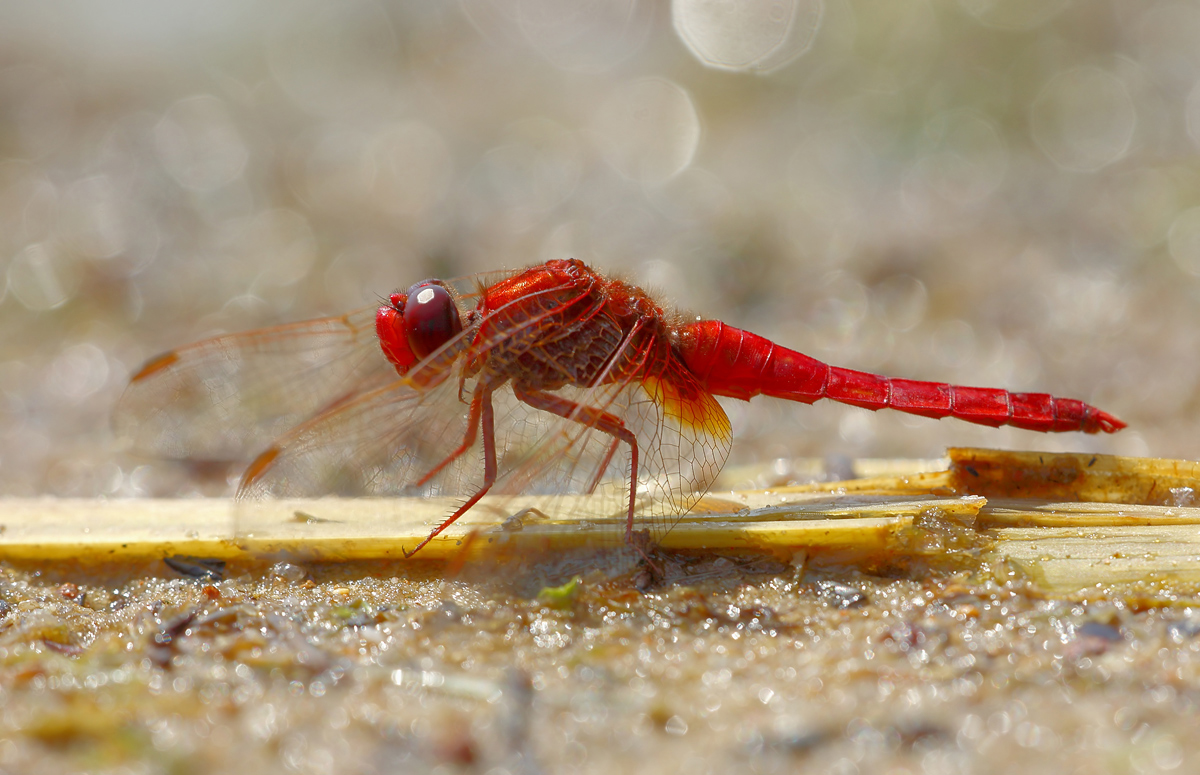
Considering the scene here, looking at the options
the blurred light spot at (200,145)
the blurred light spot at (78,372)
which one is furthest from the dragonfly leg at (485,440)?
the blurred light spot at (200,145)

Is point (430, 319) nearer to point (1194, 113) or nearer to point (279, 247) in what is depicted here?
point (279, 247)

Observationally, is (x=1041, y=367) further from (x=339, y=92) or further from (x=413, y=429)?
(x=339, y=92)

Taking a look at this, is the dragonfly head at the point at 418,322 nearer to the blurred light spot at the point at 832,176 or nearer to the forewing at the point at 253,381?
the forewing at the point at 253,381

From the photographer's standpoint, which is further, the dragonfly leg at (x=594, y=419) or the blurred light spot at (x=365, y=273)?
the blurred light spot at (x=365, y=273)

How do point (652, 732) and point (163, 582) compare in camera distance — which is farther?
point (163, 582)

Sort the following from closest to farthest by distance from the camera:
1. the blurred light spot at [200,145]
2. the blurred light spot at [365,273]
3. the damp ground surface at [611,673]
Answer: the damp ground surface at [611,673] < the blurred light spot at [365,273] < the blurred light spot at [200,145]

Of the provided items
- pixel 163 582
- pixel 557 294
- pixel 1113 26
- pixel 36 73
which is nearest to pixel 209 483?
pixel 163 582

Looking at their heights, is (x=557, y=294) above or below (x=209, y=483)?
above
